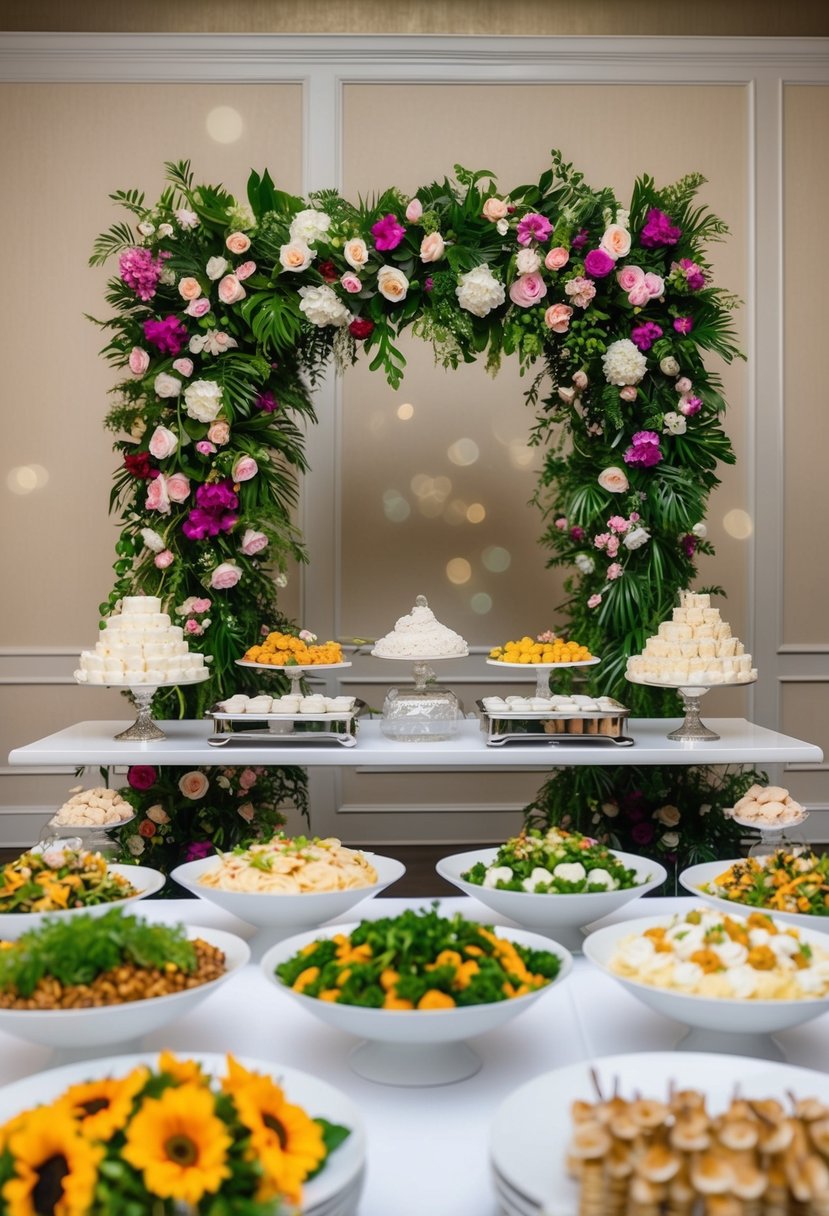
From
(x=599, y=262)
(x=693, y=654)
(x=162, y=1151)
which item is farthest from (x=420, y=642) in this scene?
(x=162, y=1151)

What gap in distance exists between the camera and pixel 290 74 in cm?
660

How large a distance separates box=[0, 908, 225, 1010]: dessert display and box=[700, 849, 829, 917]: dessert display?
2.98 ft

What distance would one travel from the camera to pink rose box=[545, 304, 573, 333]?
13.4 ft

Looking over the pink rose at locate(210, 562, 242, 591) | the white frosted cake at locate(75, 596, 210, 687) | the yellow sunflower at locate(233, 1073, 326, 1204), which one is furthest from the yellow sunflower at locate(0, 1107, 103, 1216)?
the pink rose at locate(210, 562, 242, 591)

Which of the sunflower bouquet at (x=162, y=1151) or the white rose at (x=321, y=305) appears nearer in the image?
the sunflower bouquet at (x=162, y=1151)

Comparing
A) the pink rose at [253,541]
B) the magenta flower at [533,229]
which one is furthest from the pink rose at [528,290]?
the pink rose at [253,541]

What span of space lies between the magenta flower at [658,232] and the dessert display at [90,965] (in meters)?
3.41

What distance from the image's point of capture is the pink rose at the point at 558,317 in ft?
13.4

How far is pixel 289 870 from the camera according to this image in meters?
1.89

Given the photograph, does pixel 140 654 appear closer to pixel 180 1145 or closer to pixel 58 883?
pixel 58 883

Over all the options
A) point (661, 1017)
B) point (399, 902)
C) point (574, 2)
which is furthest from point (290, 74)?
point (661, 1017)

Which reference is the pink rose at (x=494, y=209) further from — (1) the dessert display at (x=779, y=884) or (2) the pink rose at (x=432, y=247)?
(1) the dessert display at (x=779, y=884)

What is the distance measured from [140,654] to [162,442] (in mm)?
1085

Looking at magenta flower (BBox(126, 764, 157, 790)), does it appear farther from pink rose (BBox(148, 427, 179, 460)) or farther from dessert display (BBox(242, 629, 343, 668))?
pink rose (BBox(148, 427, 179, 460))
